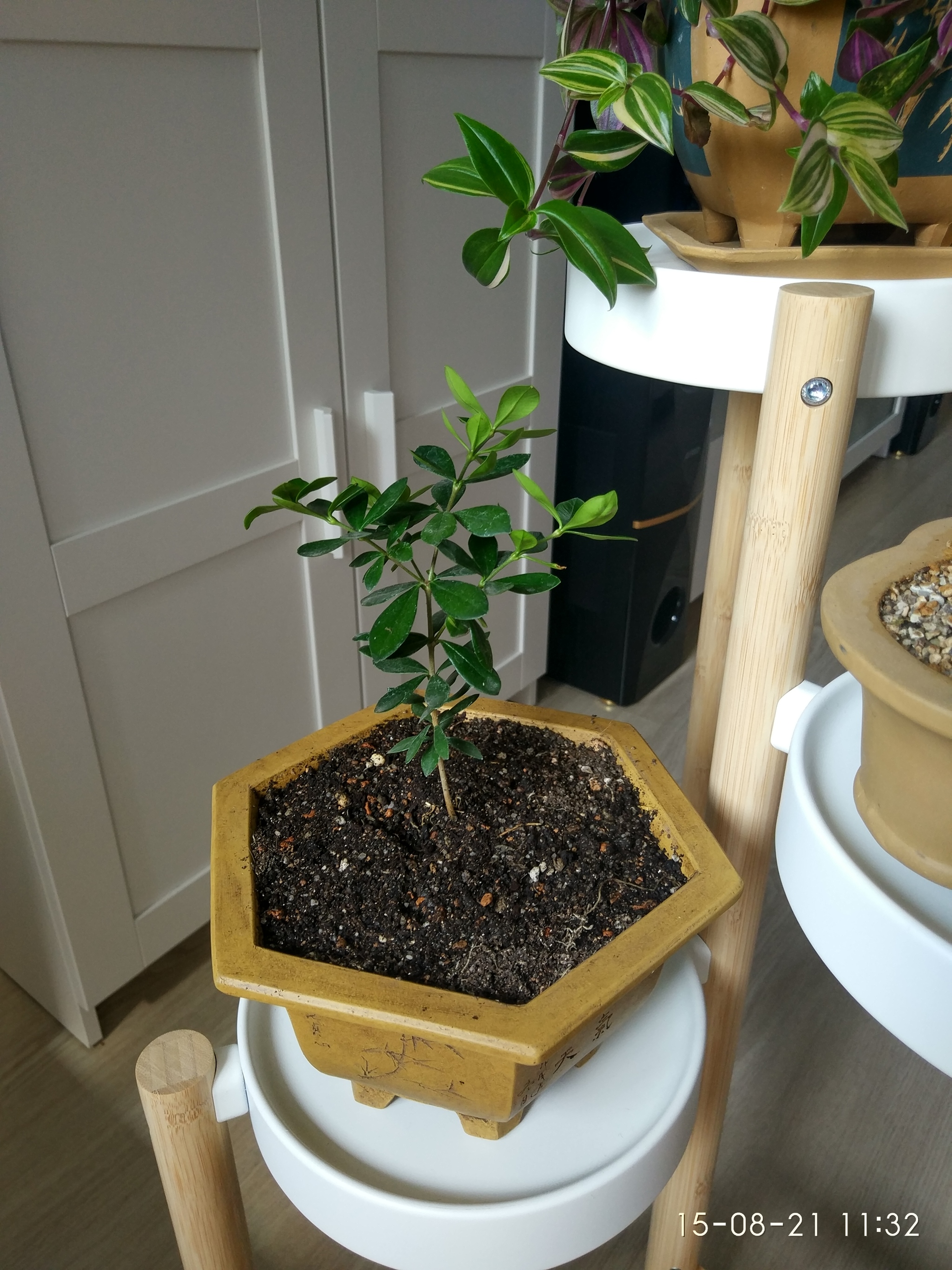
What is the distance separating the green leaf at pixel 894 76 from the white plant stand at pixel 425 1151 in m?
0.55

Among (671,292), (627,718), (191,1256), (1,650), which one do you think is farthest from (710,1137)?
(627,718)

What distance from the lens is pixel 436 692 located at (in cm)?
56

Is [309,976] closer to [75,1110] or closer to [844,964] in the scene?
[844,964]

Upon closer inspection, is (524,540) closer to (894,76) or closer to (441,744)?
(441,744)

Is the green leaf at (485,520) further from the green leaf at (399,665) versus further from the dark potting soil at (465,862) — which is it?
the dark potting soil at (465,862)

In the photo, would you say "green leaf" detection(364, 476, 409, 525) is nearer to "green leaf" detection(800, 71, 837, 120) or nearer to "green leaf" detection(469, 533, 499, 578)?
"green leaf" detection(469, 533, 499, 578)

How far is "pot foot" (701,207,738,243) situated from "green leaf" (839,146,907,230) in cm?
18

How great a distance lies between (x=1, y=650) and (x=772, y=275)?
84cm

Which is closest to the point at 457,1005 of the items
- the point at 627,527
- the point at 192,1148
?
the point at 192,1148

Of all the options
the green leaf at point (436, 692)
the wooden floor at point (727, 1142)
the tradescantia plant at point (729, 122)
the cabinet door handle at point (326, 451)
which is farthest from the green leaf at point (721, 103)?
the wooden floor at point (727, 1142)

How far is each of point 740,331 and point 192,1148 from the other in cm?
59

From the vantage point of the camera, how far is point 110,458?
1.03 metres

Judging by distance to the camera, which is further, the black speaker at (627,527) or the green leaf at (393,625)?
the black speaker at (627,527)

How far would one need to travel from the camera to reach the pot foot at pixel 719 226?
0.62 metres
